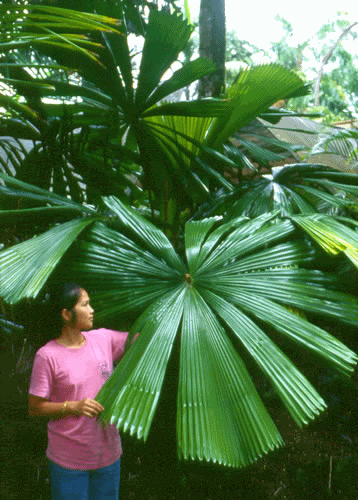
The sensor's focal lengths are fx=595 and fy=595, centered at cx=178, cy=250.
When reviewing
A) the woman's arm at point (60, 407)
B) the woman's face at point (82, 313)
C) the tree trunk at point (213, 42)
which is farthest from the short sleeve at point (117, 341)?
the tree trunk at point (213, 42)

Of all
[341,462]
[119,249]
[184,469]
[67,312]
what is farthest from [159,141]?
[341,462]

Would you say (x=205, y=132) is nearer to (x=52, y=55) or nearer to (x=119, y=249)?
(x=52, y=55)

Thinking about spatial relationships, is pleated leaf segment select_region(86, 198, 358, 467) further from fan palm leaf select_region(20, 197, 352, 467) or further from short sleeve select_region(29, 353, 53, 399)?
short sleeve select_region(29, 353, 53, 399)

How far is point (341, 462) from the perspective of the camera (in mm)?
3168

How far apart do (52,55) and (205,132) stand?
78 cm

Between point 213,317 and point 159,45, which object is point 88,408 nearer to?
point 213,317

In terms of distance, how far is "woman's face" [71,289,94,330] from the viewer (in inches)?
71.7

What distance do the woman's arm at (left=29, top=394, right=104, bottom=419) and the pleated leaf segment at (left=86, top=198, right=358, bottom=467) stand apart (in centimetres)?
9

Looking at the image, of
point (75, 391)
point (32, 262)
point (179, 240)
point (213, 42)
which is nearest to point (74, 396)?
point (75, 391)

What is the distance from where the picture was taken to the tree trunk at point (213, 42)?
11.4ft

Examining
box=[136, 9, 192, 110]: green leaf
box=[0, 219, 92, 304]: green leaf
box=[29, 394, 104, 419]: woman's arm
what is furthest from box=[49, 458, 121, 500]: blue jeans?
box=[136, 9, 192, 110]: green leaf

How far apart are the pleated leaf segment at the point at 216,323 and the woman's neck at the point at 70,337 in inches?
4.4

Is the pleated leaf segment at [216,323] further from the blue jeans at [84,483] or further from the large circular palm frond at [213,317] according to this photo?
the blue jeans at [84,483]

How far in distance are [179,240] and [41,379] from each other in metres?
1.11
